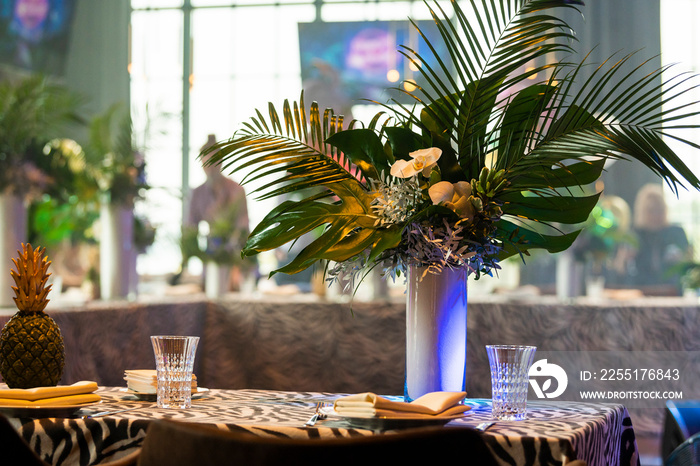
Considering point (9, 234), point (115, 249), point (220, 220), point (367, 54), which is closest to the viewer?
point (9, 234)

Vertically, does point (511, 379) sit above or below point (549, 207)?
below

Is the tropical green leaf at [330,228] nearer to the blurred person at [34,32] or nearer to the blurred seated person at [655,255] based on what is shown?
the blurred seated person at [655,255]

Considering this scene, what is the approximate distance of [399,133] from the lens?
164 cm

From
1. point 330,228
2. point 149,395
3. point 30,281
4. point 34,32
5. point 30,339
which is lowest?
point 149,395

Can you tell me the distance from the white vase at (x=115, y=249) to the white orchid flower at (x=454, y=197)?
2.12 m

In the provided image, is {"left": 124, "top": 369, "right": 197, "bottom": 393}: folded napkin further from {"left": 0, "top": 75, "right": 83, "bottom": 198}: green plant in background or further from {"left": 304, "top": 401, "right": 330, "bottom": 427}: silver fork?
{"left": 0, "top": 75, "right": 83, "bottom": 198}: green plant in background

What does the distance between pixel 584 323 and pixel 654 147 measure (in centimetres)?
175

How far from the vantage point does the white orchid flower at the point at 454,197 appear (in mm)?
1529

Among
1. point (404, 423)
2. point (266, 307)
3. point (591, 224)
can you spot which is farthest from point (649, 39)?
point (404, 423)

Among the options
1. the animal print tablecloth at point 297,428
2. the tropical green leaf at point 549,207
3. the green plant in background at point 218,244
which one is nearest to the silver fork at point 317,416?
the animal print tablecloth at point 297,428

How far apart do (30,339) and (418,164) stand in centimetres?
80

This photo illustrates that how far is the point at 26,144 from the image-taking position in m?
2.93

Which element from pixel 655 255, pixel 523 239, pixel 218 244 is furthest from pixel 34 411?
pixel 655 255

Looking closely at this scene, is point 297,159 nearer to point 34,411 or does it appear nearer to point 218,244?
point 34,411
